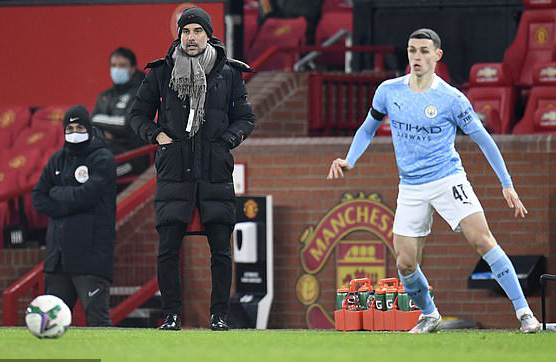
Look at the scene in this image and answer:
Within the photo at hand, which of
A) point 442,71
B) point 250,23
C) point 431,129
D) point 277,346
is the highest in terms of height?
point 250,23

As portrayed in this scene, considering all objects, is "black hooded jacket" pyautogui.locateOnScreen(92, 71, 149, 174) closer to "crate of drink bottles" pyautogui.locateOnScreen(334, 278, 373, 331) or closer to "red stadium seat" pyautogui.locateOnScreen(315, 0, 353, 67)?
"red stadium seat" pyautogui.locateOnScreen(315, 0, 353, 67)

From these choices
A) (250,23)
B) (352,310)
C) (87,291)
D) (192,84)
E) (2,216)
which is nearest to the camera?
(192,84)

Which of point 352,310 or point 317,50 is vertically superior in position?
point 317,50

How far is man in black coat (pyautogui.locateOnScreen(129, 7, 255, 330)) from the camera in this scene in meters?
10.5

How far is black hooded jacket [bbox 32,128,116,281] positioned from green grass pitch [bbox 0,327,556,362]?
2.74 metres

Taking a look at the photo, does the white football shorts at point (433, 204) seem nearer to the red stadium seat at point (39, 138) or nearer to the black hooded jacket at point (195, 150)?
the black hooded jacket at point (195, 150)

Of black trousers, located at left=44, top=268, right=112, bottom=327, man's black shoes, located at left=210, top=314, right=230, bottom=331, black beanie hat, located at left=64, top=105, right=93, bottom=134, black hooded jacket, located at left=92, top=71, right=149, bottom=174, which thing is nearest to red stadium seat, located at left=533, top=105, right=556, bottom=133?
black hooded jacket, located at left=92, top=71, right=149, bottom=174

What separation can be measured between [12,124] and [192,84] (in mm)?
8739

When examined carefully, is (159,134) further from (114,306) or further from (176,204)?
(114,306)

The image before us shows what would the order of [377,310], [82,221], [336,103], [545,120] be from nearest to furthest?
1. [377,310]
2. [82,221]
3. [545,120]
4. [336,103]

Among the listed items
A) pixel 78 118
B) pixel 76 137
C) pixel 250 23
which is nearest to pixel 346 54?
pixel 250 23

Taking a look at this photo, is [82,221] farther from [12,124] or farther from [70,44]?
[70,44]

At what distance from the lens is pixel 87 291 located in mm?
13281

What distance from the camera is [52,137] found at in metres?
18.2
